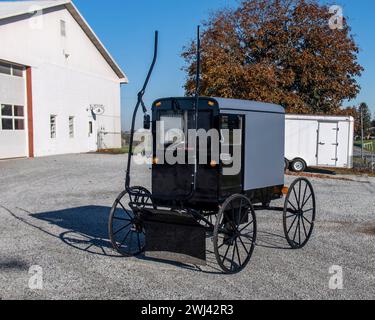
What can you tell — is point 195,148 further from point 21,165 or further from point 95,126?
point 95,126

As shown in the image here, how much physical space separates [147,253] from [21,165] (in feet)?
54.3

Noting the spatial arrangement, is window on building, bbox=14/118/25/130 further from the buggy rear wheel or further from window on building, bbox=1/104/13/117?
the buggy rear wheel

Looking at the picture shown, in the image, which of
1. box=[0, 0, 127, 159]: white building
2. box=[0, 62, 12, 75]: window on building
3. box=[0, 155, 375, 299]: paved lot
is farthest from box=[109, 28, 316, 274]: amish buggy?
box=[0, 62, 12, 75]: window on building

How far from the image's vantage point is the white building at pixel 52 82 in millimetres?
23766

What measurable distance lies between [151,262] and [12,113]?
20.0 m

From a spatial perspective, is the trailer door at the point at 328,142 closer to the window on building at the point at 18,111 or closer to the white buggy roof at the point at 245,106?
the white buggy roof at the point at 245,106

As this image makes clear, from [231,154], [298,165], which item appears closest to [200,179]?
[231,154]

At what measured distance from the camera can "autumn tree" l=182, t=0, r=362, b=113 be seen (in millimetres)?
23875

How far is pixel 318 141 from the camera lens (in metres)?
21.5

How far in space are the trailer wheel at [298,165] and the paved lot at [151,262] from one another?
9.34 meters

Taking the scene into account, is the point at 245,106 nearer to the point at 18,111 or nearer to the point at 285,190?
the point at 285,190

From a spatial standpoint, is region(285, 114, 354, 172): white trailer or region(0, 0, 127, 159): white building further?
region(0, 0, 127, 159): white building

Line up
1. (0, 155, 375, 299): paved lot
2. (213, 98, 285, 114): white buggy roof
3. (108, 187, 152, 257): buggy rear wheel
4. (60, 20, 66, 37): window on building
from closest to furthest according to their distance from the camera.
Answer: (0, 155, 375, 299): paved lot < (213, 98, 285, 114): white buggy roof < (108, 187, 152, 257): buggy rear wheel < (60, 20, 66, 37): window on building
